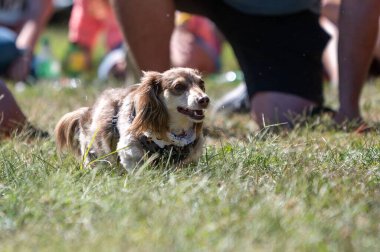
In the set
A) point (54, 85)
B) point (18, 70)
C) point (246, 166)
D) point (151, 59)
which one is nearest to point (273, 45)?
point (151, 59)

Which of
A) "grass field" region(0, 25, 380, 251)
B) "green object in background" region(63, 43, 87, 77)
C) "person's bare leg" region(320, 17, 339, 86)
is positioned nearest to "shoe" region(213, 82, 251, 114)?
"person's bare leg" region(320, 17, 339, 86)

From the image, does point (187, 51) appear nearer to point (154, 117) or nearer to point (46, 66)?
point (46, 66)

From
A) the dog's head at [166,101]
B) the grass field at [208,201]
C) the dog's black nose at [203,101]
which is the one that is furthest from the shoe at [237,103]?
the dog's black nose at [203,101]

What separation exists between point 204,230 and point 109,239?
0.89 feet

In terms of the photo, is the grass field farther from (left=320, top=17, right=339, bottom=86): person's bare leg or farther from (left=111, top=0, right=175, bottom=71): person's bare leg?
(left=320, top=17, right=339, bottom=86): person's bare leg

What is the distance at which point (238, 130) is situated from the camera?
481cm

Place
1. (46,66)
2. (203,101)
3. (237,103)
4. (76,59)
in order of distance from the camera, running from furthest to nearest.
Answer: (76,59)
(46,66)
(237,103)
(203,101)

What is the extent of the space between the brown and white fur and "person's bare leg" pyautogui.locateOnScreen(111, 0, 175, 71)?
114 cm

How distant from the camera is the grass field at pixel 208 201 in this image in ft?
7.50

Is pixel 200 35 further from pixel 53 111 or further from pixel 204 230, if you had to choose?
pixel 204 230

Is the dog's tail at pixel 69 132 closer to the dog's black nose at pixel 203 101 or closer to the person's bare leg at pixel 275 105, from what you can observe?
the dog's black nose at pixel 203 101

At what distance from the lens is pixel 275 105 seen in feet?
15.9

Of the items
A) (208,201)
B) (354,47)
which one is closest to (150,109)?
(208,201)

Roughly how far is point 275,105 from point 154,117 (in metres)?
1.86
